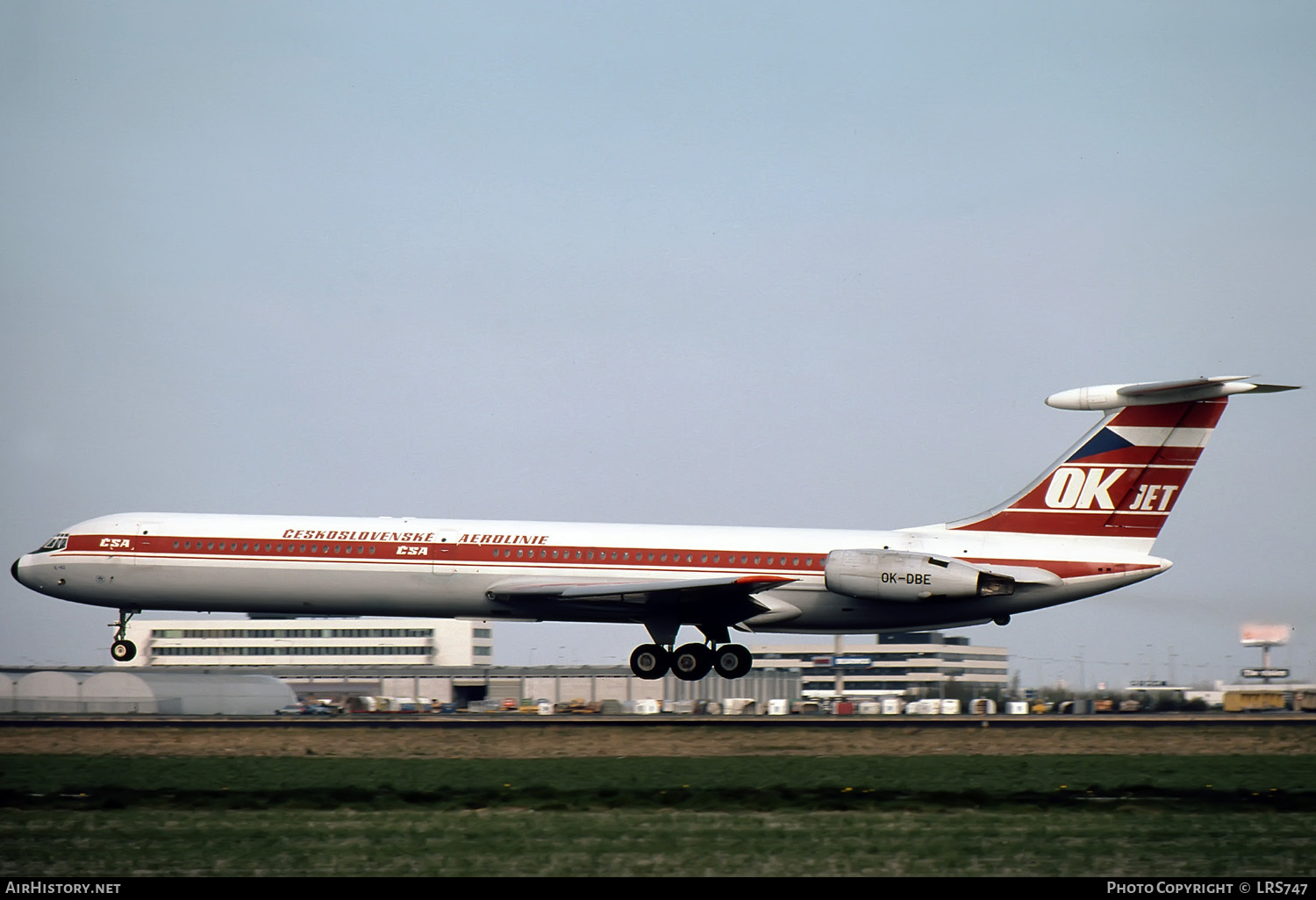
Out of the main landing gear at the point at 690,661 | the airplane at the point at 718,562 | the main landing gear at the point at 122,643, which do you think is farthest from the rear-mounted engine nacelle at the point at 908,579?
the main landing gear at the point at 122,643

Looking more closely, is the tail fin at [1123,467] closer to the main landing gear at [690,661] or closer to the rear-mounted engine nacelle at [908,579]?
the rear-mounted engine nacelle at [908,579]

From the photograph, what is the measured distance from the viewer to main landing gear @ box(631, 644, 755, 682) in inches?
1353

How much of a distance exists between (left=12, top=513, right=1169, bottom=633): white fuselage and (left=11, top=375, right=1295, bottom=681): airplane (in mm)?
43

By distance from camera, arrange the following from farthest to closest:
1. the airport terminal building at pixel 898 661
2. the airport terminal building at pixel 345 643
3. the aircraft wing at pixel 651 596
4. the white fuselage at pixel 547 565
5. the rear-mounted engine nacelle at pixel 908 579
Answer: the airport terminal building at pixel 898 661 < the airport terminal building at pixel 345 643 < the white fuselage at pixel 547 565 < the aircraft wing at pixel 651 596 < the rear-mounted engine nacelle at pixel 908 579

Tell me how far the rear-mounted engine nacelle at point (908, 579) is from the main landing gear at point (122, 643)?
58.9 ft

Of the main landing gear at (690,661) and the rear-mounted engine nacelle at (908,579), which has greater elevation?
the rear-mounted engine nacelle at (908,579)

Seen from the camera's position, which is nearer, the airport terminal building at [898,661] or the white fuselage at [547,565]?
the white fuselage at [547,565]

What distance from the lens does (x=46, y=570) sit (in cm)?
3616

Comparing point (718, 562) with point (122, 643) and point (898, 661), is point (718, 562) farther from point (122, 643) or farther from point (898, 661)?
point (898, 661)

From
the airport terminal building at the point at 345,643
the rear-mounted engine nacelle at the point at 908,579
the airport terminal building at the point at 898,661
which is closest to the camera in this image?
the rear-mounted engine nacelle at the point at 908,579

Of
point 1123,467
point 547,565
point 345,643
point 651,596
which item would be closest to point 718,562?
point 651,596

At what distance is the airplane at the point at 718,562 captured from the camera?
108ft
